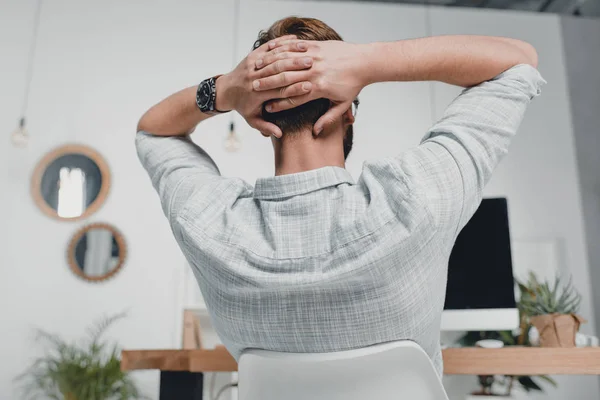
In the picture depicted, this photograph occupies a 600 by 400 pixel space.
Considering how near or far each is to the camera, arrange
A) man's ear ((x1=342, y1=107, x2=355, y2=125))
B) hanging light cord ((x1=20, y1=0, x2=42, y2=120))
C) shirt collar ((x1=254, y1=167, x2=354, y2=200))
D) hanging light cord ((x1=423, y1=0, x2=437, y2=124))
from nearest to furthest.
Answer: shirt collar ((x1=254, y1=167, x2=354, y2=200))
man's ear ((x1=342, y1=107, x2=355, y2=125))
hanging light cord ((x1=20, y1=0, x2=42, y2=120))
hanging light cord ((x1=423, y1=0, x2=437, y2=124))

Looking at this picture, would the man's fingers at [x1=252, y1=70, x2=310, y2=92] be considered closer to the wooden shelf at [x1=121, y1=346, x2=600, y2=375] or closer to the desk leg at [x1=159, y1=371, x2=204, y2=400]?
the wooden shelf at [x1=121, y1=346, x2=600, y2=375]

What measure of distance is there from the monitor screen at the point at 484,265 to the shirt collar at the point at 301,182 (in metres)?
1.22

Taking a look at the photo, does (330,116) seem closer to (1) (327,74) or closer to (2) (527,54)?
(1) (327,74)

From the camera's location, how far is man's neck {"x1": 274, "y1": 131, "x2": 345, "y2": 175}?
0.77 m

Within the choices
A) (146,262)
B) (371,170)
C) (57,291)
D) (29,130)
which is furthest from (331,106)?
(29,130)

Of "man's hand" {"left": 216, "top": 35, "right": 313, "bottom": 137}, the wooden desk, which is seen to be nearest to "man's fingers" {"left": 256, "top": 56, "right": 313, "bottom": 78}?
"man's hand" {"left": 216, "top": 35, "right": 313, "bottom": 137}

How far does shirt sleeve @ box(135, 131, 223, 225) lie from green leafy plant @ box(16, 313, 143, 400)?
7.07 ft

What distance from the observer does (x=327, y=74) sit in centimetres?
72

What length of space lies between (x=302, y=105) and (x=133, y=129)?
2.81m

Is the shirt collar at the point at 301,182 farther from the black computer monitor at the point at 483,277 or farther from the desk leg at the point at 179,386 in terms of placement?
the black computer monitor at the point at 483,277

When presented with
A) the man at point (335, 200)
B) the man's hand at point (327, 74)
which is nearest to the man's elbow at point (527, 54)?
the man at point (335, 200)

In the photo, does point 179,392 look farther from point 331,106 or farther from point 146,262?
point 146,262

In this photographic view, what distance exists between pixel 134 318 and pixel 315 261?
269 centimetres

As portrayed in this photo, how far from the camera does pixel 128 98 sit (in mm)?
3398
